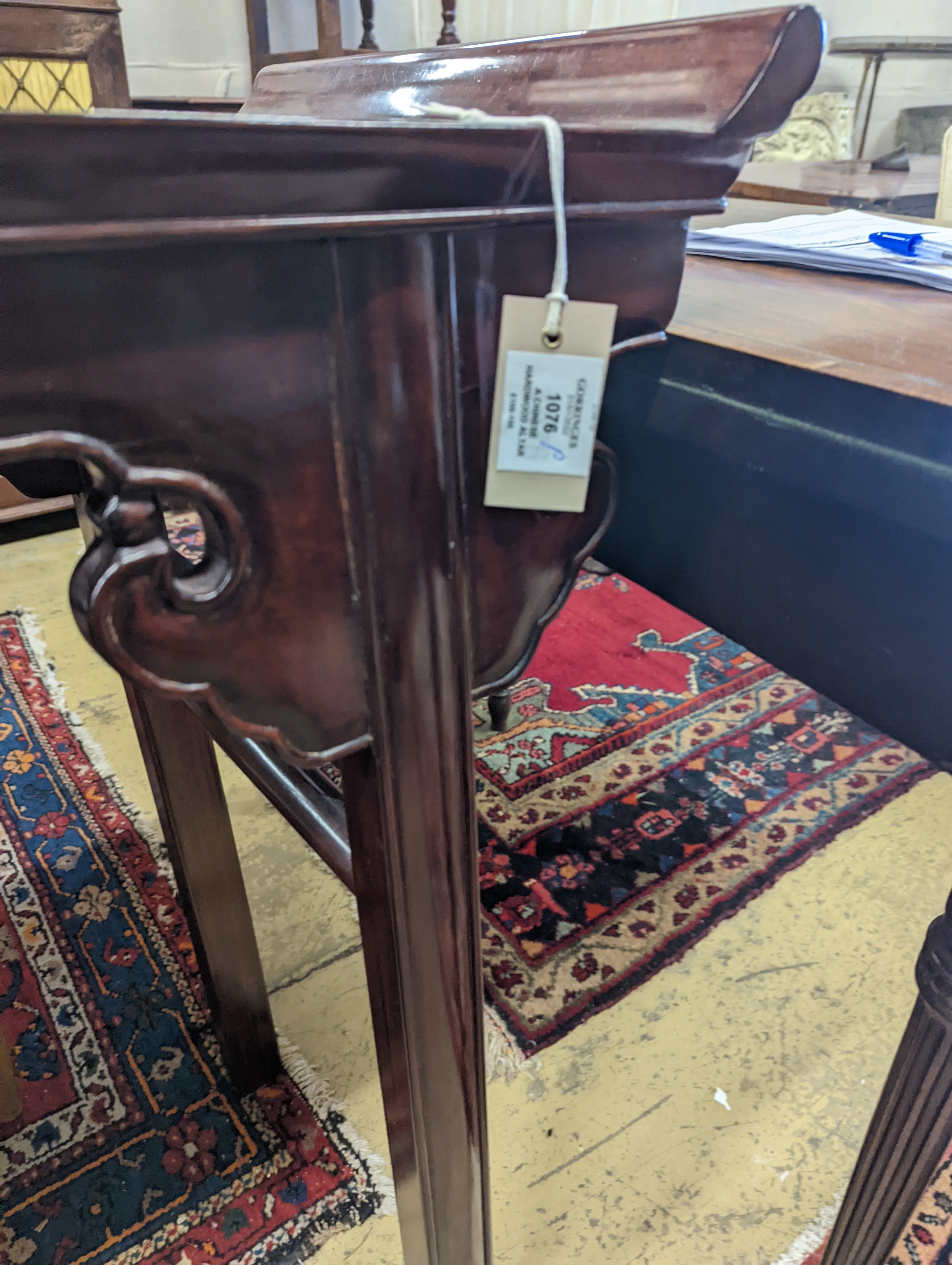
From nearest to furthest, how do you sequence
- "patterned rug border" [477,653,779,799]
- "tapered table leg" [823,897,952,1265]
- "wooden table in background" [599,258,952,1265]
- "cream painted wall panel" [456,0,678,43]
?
1. "wooden table in background" [599,258,952,1265]
2. "tapered table leg" [823,897,952,1265]
3. "patterned rug border" [477,653,779,799]
4. "cream painted wall panel" [456,0,678,43]

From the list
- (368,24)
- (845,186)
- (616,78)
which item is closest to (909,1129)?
(616,78)

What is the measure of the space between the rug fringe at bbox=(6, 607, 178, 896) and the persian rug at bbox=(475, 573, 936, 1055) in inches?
18.3

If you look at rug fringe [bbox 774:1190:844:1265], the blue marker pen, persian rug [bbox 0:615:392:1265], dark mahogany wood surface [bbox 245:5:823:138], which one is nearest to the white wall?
the blue marker pen

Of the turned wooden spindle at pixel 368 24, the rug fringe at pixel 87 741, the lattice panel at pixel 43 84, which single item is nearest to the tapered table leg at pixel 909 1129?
the rug fringe at pixel 87 741

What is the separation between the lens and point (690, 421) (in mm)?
478

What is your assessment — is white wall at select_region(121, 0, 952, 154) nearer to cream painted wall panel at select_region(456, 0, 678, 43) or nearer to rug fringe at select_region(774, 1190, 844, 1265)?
cream painted wall panel at select_region(456, 0, 678, 43)

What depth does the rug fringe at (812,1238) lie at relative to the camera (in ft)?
2.55

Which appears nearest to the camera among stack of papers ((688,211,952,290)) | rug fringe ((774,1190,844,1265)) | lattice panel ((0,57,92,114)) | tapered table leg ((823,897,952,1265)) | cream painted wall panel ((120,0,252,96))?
tapered table leg ((823,897,952,1265))

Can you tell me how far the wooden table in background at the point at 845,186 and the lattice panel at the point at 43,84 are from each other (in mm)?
1333

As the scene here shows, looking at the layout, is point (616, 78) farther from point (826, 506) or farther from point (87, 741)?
point (87, 741)

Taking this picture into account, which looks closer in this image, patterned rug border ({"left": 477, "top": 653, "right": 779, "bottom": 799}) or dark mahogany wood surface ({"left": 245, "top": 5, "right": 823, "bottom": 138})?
dark mahogany wood surface ({"left": 245, "top": 5, "right": 823, "bottom": 138})

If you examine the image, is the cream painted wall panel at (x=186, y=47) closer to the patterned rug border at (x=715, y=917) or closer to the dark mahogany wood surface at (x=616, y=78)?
the dark mahogany wood surface at (x=616, y=78)

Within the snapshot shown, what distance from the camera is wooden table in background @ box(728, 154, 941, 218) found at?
1.38 m

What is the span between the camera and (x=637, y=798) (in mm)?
1316
